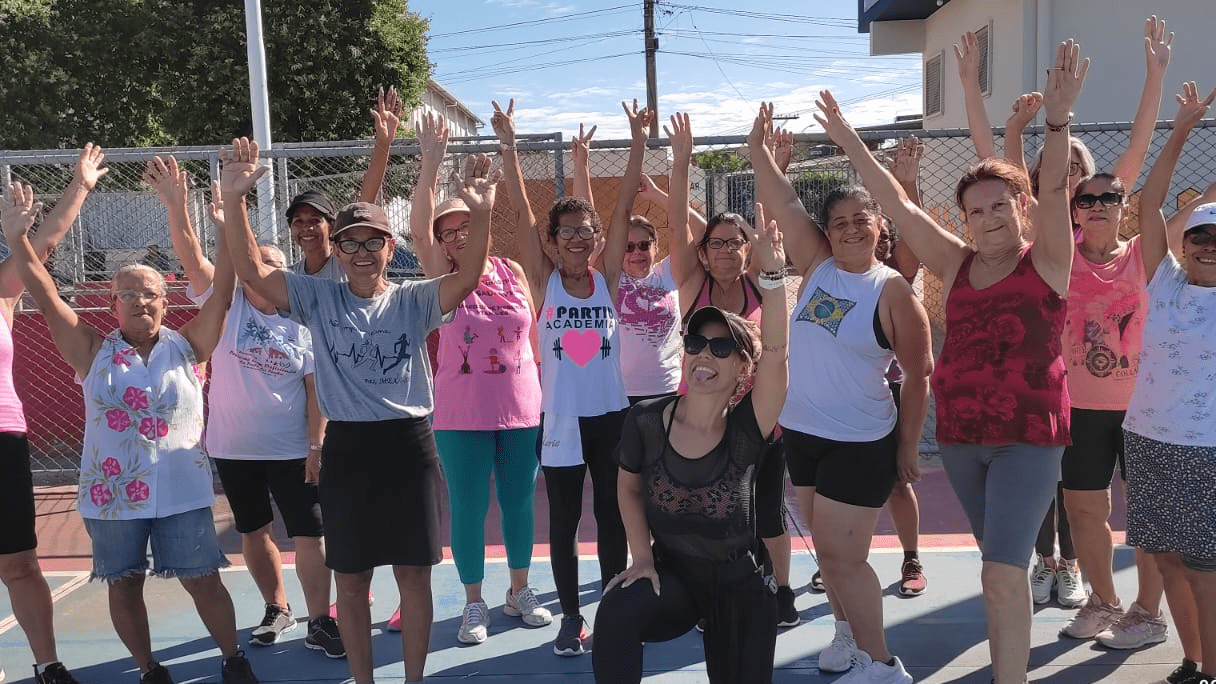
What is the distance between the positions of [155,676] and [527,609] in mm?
1556

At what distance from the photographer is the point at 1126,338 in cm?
388

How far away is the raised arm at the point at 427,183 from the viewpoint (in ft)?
12.4

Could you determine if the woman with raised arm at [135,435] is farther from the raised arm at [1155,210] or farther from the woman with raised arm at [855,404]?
the raised arm at [1155,210]

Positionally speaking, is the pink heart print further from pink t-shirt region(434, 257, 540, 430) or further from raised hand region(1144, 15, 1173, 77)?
raised hand region(1144, 15, 1173, 77)

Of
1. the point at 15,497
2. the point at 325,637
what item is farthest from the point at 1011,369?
the point at 15,497

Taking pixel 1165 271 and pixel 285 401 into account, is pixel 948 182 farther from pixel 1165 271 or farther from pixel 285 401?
pixel 285 401

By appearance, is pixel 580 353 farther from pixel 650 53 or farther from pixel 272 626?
pixel 650 53

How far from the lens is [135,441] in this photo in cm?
A: 357

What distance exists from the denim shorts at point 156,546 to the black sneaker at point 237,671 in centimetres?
44

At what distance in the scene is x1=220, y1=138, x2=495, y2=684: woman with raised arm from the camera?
134 inches

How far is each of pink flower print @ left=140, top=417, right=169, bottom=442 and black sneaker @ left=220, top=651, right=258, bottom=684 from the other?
3.07ft

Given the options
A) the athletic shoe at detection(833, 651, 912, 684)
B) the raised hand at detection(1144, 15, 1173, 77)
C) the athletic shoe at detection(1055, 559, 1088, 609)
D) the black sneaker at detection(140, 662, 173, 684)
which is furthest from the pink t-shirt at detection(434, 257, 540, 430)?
the raised hand at detection(1144, 15, 1173, 77)

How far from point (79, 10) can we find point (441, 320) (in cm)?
2059

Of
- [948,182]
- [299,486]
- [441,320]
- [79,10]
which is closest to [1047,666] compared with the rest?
[441,320]
